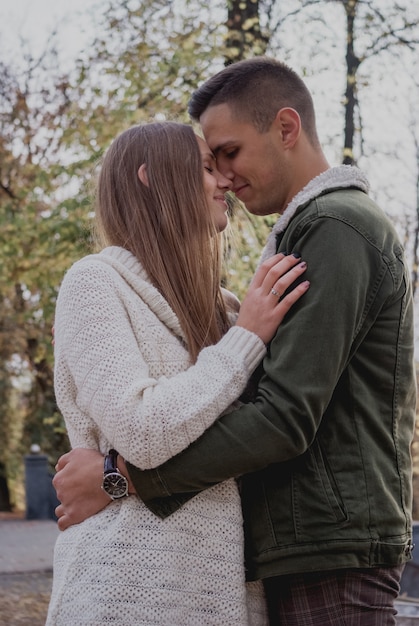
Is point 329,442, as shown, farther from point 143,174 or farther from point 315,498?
point 143,174

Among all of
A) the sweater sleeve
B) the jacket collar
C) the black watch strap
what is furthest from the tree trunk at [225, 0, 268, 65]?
the black watch strap

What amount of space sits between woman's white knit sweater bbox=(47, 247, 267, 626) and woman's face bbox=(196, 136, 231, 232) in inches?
18.2

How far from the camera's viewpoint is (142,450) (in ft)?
7.83

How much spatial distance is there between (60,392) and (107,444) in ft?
0.67

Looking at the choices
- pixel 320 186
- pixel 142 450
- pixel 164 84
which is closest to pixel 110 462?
pixel 142 450

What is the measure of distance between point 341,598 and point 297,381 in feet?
1.92

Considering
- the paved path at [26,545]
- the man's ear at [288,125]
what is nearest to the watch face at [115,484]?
the man's ear at [288,125]

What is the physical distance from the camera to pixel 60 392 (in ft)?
8.63

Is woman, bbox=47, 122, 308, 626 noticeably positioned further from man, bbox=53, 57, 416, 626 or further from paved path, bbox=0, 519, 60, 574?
paved path, bbox=0, 519, 60, 574

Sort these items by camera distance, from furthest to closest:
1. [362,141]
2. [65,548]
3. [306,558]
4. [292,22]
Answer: [362,141], [292,22], [65,548], [306,558]

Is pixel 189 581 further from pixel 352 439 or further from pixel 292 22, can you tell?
Result: pixel 292 22

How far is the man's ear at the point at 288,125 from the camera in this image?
2.97 metres

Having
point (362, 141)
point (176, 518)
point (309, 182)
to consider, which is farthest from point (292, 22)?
point (176, 518)

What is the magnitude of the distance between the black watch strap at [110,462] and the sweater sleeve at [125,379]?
0.12 feet
